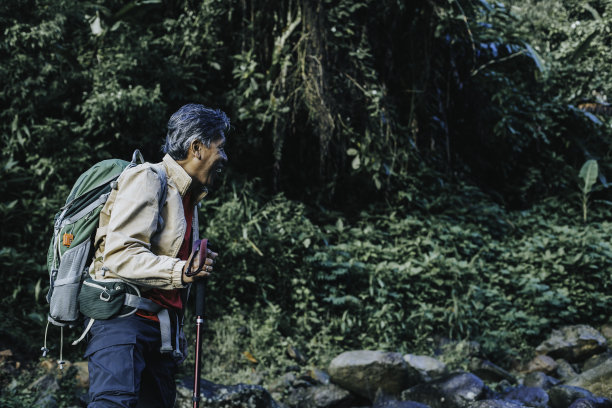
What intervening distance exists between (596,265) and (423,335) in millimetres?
3464

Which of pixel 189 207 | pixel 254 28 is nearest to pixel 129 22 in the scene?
pixel 254 28

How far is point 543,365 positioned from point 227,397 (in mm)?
A: 4254

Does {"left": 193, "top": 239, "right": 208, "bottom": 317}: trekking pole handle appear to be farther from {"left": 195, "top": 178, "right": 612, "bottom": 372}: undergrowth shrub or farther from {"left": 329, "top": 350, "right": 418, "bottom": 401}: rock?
{"left": 195, "top": 178, "right": 612, "bottom": 372}: undergrowth shrub

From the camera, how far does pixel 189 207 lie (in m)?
2.59

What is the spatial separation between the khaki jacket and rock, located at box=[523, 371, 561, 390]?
5.34 metres

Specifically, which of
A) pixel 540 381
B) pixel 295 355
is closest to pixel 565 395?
pixel 540 381

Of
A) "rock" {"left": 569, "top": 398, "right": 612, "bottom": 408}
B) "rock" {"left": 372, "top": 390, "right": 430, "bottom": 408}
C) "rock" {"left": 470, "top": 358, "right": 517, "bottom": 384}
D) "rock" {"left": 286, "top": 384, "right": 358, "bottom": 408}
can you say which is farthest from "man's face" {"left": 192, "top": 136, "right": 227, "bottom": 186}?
"rock" {"left": 470, "top": 358, "right": 517, "bottom": 384}

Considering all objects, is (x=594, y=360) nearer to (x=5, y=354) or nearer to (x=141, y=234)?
(x=5, y=354)

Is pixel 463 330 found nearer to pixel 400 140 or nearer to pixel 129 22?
pixel 400 140

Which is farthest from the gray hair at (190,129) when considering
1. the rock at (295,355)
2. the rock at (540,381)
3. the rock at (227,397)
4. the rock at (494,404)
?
the rock at (540,381)

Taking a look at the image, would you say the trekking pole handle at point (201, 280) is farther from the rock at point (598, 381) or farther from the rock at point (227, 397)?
the rock at point (598, 381)

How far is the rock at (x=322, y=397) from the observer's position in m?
5.41

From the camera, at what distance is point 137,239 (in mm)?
2229

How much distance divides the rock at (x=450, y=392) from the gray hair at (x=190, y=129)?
151 inches
